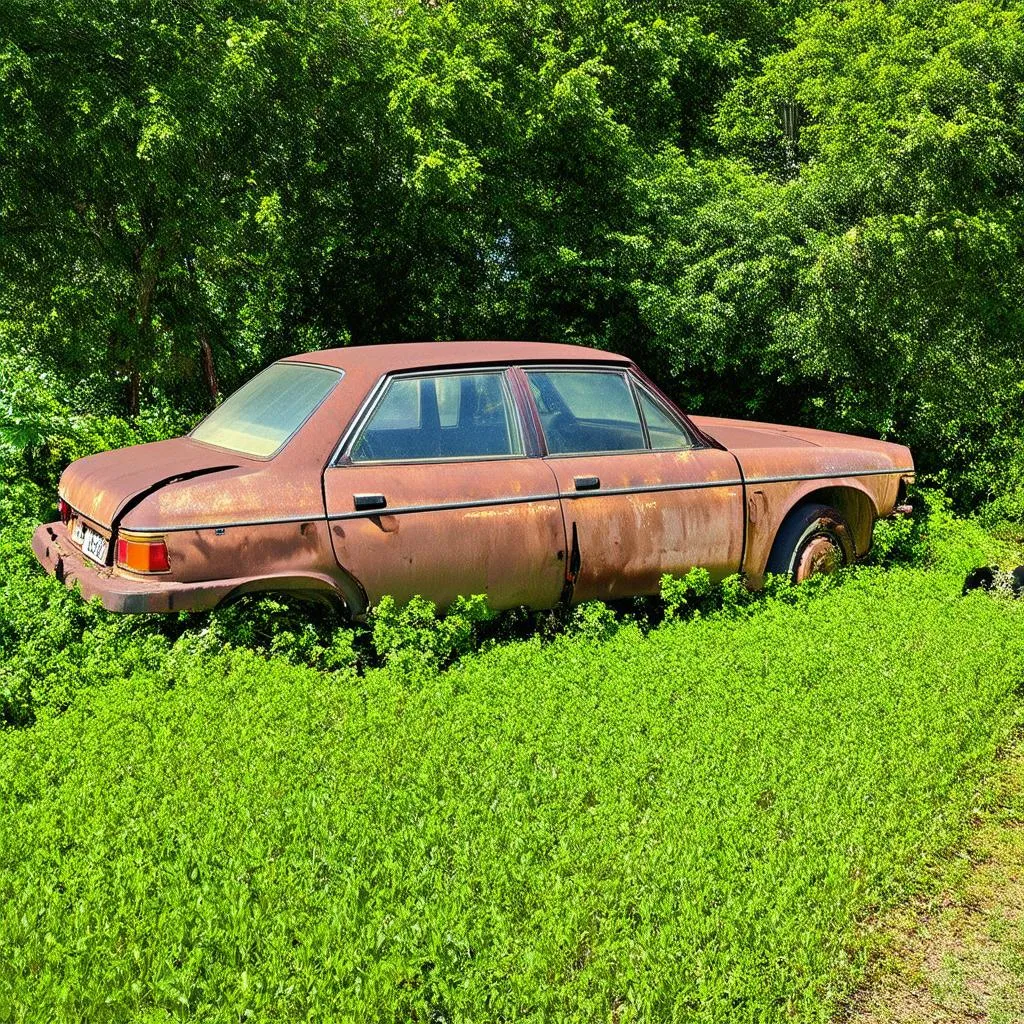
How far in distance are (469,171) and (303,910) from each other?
33.3 feet

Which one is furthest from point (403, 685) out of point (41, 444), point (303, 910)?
Answer: point (41, 444)

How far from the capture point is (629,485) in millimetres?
5652

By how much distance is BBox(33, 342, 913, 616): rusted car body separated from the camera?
15.5ft

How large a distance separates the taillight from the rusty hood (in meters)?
0.18

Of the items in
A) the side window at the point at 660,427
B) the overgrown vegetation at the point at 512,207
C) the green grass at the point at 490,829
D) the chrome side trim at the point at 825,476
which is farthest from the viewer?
the overgrown vegetation at the point at 512,207

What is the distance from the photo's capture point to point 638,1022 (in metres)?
2.58

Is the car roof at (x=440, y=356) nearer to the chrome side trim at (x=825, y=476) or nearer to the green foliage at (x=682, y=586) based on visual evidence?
the chrome side trim at (x=825, y=476)

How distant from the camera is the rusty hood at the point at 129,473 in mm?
4730

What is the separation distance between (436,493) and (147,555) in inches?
55.4

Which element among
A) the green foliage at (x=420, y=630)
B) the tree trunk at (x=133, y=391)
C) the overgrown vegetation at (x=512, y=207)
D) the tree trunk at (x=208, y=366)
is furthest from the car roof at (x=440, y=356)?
the tree trunk at (x=208, y=366)

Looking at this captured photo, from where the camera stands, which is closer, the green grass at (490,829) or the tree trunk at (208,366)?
the green grass at (490,829)

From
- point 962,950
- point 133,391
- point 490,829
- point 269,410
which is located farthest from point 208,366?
point 962,950

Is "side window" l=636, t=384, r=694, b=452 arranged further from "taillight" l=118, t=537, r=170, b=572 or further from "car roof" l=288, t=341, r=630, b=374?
"taillight" l=118, t=537, r=170, b=572

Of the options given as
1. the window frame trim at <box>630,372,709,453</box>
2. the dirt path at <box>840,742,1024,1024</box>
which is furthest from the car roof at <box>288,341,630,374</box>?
the dirt path at <box>840,742,1024,1024</box>
